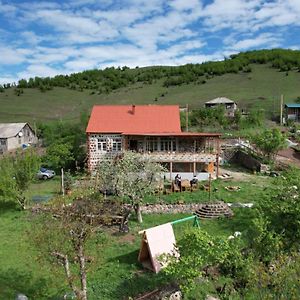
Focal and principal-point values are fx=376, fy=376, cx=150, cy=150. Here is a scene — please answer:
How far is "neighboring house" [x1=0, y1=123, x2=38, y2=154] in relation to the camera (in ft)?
173

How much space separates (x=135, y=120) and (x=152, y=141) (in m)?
2.88

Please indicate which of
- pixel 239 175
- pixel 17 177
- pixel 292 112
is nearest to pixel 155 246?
pixel 17 177

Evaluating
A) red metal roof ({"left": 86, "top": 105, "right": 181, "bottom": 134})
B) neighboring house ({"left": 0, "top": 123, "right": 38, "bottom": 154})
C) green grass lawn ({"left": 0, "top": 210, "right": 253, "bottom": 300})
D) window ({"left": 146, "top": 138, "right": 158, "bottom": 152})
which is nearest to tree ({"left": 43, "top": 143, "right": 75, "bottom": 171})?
red metal roof ({"left": 86, "top": 105, "right": 181, "bottom": 134})

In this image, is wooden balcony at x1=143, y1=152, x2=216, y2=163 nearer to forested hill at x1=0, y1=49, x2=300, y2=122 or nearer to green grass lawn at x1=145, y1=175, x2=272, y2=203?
green grass lawn at x1=145, y1=175, x2=272, y2=203

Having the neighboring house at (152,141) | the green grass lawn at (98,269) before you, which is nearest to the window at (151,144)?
the neighboring house at (152,141)

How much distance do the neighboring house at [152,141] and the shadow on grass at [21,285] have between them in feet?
54.8

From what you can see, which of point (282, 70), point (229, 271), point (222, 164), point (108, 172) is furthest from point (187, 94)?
point (229, 271)

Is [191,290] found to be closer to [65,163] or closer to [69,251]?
[69,251]

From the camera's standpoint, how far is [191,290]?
15.1m

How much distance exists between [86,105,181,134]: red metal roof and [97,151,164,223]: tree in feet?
29.4

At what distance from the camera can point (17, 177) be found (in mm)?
25703

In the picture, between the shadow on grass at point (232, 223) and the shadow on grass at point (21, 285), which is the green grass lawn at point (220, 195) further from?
the shadow on grass at point (21, 285)

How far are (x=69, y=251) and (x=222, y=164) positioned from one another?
26.0 metres

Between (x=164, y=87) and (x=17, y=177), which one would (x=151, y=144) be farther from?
(x=164, y=87)
